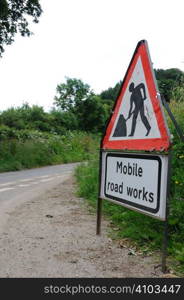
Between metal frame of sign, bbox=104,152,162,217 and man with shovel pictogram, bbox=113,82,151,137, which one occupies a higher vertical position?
man with shovel pictogram, bbox=113,82,151,137

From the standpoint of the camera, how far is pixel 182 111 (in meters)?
6.38

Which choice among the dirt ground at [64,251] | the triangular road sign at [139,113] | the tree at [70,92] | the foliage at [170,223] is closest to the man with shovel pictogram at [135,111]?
the triangular road sign at [139,113]

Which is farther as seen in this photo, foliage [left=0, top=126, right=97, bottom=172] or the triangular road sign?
foliage [left=0, top=126, right=97, bottom=172]

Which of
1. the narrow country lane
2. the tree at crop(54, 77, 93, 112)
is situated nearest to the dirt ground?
the narrow country lane

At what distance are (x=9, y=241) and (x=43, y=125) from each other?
3879 centimetres

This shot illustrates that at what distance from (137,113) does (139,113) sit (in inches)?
2.1

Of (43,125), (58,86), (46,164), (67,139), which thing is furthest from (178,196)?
(58,86)

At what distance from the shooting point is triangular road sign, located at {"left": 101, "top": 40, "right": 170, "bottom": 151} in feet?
11.6

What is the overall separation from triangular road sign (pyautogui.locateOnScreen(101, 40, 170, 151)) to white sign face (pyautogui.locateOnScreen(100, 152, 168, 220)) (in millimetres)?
139

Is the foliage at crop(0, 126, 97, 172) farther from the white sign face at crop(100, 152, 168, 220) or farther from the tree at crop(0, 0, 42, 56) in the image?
the white sign face at crop(100, 152, 168, 220)

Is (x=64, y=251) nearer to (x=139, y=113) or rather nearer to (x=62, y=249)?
(x=62, y=249)

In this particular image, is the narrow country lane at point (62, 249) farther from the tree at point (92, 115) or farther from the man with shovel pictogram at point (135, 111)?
the tree at point (92, 115)

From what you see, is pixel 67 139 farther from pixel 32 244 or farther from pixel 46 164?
pixel 32 244

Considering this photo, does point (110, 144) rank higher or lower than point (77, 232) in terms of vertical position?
higher
